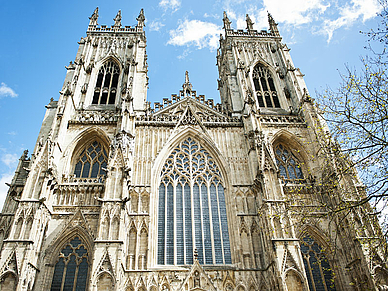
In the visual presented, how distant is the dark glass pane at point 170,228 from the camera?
1604 centimetres

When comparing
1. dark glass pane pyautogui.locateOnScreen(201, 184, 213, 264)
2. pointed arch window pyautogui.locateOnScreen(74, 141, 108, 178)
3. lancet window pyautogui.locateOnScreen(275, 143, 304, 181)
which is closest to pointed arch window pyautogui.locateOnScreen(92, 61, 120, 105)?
pointed arch window pyautogui.locateOnScreen(74, 141, 108, 178)

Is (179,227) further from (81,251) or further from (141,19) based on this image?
(141,19)

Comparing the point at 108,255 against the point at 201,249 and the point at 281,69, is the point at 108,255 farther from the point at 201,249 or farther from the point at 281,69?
the point at 281,69

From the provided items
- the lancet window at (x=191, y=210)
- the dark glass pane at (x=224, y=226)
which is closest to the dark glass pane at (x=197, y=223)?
the lancet window at (x=191, y=210)

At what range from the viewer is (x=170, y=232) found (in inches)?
664

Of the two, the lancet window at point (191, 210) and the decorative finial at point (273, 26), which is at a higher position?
the decorative finial at point (273, 26)

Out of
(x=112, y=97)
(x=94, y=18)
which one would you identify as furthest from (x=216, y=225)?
(x=94, y=18)

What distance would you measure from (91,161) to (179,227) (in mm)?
6913

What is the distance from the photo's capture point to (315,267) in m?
16.0

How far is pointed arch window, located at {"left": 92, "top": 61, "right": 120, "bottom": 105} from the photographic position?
2431cm

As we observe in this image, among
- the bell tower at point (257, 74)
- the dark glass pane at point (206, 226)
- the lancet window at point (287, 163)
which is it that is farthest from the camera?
the bell tower at point (257, 74)

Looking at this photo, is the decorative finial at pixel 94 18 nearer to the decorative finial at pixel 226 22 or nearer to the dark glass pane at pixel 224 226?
the decorative finial at pixel 226 22

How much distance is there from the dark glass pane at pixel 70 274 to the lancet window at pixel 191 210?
398 cm

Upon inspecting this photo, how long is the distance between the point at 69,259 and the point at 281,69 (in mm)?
20667
